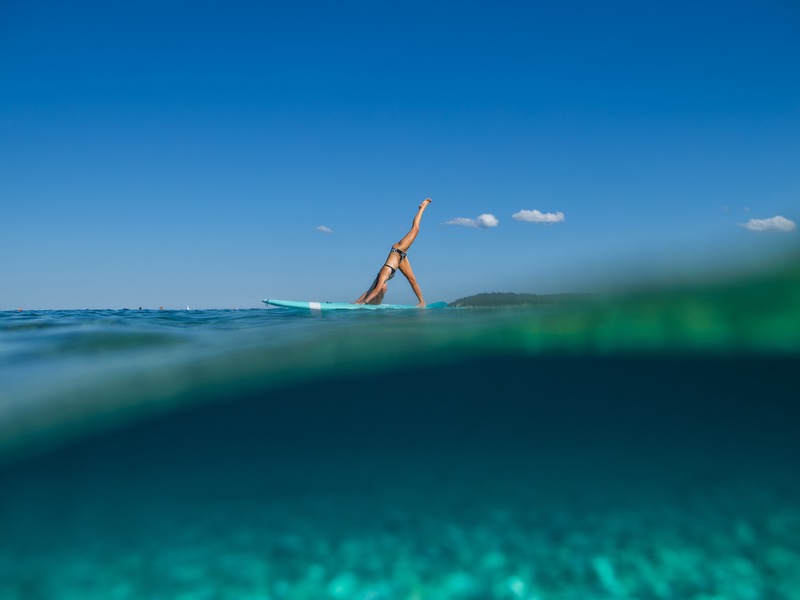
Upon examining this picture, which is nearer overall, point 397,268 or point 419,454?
point 419,454

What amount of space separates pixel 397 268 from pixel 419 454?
39.2 ft

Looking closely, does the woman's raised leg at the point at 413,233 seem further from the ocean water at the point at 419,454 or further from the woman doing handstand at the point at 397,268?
the ocean water at the point at 419,454

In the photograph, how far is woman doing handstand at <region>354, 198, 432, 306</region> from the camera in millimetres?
16641

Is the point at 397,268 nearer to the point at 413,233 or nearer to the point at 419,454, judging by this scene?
the point at 413,233

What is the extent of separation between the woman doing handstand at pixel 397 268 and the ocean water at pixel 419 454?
28.1 feet

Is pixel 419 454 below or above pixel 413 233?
below

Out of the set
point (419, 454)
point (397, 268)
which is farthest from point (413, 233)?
point (419, 454)

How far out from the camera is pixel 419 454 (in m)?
6.02

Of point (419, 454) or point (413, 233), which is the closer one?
point (419, 454)

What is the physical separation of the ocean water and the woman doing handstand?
8557mm

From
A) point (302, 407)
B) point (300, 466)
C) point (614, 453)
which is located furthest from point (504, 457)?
point (302, 407)

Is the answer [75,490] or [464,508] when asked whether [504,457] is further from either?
[75,490]

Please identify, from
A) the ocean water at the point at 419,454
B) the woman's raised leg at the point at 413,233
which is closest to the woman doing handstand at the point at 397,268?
the woman's raised leg at the point at 413,233

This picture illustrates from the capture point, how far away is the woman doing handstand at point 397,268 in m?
16.6
